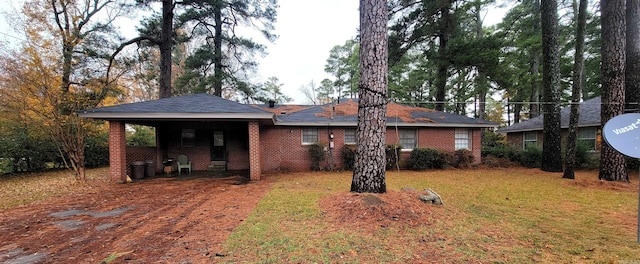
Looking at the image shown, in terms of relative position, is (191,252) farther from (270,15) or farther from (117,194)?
(270,15)

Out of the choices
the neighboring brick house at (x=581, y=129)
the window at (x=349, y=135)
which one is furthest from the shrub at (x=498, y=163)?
the window at (x=349, y=135)

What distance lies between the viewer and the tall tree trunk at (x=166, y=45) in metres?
13.3

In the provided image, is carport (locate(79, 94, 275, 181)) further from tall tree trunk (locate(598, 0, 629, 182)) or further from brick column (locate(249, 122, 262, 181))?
tall tree trunk (locate(598, 0, 629, 182))

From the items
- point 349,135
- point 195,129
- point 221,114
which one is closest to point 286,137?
point 349,135

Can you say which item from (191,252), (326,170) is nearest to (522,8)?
(326,170)

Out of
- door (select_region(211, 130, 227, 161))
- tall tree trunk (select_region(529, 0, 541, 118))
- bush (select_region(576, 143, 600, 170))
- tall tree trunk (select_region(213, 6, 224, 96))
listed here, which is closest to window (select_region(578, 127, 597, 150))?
bush (select_region(576, 143, 600, 170))

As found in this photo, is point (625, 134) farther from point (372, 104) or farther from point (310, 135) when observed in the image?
point (310, 135)

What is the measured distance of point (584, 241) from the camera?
3.18 meters

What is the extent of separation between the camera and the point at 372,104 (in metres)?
4.69

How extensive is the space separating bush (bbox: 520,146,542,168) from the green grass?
7556mm

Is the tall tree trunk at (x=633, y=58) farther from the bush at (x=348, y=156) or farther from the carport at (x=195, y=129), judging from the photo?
the carport at (x=195, y=129)

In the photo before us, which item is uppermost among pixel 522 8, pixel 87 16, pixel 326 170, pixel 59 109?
pixel 522 8

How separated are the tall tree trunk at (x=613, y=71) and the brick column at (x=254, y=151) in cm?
1094

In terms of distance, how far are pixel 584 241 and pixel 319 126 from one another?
9.02 metres
